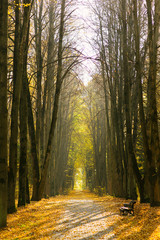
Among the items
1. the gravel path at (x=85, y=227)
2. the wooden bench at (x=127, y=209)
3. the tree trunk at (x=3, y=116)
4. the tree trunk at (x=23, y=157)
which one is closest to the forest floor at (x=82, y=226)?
the gravel path at (x=85, y=227)

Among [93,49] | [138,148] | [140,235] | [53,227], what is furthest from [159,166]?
[138,148]

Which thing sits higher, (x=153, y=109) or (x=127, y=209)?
(x=153, y=109)

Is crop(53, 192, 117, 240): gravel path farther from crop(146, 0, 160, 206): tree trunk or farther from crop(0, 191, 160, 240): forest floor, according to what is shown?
crop(146, 0, 160, 206): tree trunk

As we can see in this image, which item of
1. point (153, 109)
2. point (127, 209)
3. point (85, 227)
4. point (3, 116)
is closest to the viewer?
point (3, 116)

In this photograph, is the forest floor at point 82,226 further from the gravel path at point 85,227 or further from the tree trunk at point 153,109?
the tree trunk at point 153,109

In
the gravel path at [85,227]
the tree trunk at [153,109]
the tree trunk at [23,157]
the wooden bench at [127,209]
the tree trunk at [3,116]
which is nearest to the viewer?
the gravel path at [85,227]

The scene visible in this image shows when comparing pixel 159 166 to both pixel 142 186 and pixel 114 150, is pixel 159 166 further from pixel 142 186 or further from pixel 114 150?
pixel 114 150

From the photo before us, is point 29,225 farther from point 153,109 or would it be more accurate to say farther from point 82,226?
point 153,109

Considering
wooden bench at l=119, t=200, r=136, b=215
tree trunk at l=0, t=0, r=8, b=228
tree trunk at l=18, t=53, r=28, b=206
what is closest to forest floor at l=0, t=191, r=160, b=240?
wooden bench at l=119, t=200, r=136, b=215

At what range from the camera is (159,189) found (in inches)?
333

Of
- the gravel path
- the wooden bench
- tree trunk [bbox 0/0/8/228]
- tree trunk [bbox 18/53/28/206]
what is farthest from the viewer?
tree trunk [bbox 18/53/28/206]

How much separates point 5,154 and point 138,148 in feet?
48.0

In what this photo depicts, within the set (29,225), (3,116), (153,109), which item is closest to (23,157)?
(29,225)

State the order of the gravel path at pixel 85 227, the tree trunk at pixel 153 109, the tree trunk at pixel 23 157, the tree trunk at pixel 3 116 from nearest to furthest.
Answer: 1. the gravel path at pixel 85 227
2. the tree trunk at pixel 3 116
3. the tree trunk at pixel 153 109
4. the tree trunk at pixel 23 157
